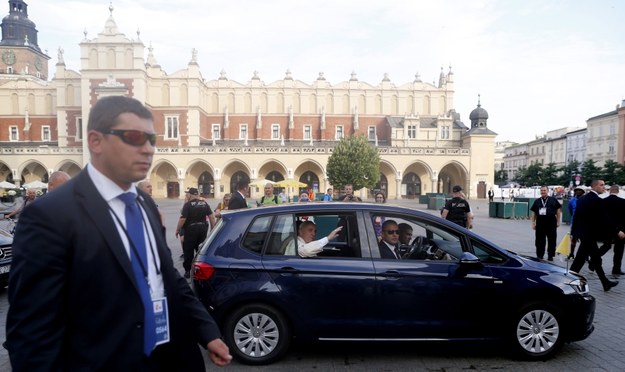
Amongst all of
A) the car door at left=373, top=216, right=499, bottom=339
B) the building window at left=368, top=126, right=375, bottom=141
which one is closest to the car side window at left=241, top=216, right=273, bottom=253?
the car door at left=373, top=216, right=499, bottom=339

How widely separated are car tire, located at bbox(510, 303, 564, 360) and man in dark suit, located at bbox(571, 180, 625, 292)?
141 inches

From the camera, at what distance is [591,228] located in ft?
25.1

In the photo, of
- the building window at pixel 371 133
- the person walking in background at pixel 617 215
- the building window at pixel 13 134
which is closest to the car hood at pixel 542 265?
the person walking in background at pixel 617 215

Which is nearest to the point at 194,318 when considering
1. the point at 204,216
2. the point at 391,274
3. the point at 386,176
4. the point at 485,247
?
the point at 391,274

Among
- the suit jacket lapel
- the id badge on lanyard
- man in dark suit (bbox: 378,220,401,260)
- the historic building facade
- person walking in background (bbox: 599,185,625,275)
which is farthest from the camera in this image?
the historic building facade

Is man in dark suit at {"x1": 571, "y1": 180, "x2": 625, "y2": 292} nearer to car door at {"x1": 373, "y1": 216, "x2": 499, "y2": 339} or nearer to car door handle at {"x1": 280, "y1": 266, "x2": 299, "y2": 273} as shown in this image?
car door at {"x1": 373, "y1": 216, "x2": 499, "y2": 339}

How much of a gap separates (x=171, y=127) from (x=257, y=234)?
48.6m

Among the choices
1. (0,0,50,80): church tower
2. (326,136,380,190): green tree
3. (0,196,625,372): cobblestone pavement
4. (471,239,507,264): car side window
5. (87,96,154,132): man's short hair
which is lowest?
(0,196,625,372): cobblestone pavement

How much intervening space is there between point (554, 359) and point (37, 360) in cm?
500

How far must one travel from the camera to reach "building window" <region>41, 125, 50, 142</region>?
52.5 m

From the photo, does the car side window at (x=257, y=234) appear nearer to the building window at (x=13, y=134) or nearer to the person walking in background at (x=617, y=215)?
the person walking in background at (x=617, y=215)

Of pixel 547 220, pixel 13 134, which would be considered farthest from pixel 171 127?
pixel 547 220

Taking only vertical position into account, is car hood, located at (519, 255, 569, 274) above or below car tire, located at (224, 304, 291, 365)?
above

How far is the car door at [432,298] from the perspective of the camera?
4301 mm
